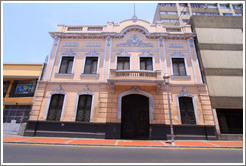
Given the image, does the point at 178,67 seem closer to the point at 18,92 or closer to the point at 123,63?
A: the point at 123,63

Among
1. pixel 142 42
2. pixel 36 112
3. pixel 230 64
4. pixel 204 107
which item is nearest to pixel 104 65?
pixel 142 42

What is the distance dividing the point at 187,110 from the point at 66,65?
37.8 feet

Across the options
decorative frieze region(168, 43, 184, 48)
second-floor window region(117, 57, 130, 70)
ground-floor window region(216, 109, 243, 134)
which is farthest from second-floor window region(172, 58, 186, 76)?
second-floor window region(117, 57, 130, 70)

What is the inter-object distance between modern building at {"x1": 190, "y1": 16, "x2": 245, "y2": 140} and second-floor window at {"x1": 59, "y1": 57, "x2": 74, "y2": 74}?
40.6ft

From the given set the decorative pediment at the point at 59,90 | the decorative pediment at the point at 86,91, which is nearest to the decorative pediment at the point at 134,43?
the decorative pediment at the point at 86,91

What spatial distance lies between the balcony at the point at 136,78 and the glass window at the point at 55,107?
4541 millimetres

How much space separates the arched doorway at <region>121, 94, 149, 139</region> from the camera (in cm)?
884

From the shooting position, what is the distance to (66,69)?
1065 centimetres

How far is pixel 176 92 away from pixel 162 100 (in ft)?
4.83

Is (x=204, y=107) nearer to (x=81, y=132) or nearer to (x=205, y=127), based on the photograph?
(x=205, y=127)

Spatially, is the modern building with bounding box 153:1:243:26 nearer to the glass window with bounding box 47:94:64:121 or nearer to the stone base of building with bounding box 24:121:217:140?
the stone base of building with bounding box 24:121:217:140

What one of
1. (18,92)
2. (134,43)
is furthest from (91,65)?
(18,92)

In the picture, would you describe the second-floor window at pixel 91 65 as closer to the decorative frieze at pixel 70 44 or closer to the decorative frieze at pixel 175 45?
the decorative frieze at pixel 70 44

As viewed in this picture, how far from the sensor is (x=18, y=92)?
37.0 feet
